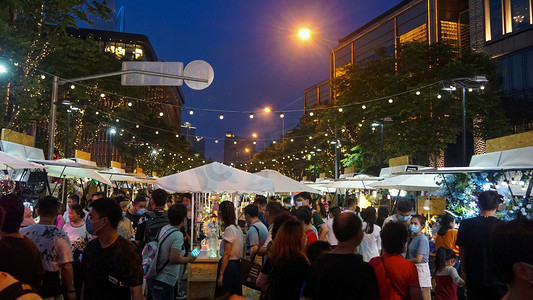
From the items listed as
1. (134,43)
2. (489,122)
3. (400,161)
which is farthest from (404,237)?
(134,43)

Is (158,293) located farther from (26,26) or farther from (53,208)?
(26,26)

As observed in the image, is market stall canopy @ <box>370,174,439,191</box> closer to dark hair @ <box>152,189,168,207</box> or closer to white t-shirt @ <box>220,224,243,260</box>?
white t-shirt @ <box>220,224,243,260</box>

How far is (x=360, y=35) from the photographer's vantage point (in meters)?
54.4

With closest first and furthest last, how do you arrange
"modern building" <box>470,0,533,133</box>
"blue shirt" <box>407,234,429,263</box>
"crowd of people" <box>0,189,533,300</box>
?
"crowd of people" <box>0,189,533,300</box> → "blue shirt" <box>407,234,429,263</box> → "modern building" <box>470,0,533,133</box>

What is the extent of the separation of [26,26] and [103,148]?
73.2 metres

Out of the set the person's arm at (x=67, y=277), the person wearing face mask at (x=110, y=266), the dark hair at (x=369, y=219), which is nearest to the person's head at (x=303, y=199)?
the dark hair at (x=369, y=219)

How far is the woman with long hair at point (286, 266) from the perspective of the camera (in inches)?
164

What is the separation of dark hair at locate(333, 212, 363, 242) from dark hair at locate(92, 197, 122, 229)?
1.91 m

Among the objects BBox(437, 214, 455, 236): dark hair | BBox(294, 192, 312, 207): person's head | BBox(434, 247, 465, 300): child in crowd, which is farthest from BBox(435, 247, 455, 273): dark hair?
BBox(294, 192, 312, 207): person's head

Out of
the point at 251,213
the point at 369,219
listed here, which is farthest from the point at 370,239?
the point at 251,213

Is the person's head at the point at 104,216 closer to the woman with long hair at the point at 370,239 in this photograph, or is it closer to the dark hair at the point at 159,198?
the dark hair at the point at 159,198

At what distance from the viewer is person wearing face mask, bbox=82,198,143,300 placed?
3.78m

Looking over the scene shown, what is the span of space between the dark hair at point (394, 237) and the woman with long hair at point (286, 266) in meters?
0.77

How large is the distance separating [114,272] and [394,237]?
2.52 m
